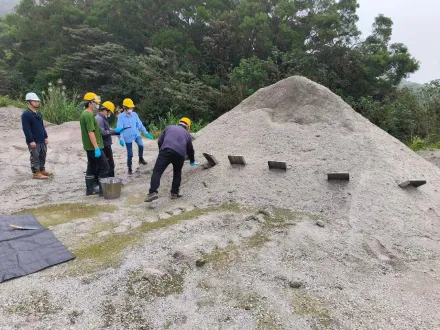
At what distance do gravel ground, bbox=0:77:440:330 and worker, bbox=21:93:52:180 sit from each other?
0.24m

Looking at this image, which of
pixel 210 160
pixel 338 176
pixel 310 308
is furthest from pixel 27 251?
pixel 338 176

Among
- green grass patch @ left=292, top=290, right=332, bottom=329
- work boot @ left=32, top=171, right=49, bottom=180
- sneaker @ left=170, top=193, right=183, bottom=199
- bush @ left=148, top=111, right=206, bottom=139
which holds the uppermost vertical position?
bush @ left=148, top=111, right=206, bottom=139

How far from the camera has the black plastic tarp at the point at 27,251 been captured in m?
2.72

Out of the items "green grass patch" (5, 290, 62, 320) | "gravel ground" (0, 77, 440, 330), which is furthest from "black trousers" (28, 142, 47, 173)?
"green grass patch" (5, 290, 62, 320)

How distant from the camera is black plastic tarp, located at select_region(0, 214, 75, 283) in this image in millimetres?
2725

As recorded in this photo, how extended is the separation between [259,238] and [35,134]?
146 inches

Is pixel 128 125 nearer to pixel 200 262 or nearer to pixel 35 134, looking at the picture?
pixel 35 134

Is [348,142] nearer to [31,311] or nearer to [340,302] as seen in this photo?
[340,302]

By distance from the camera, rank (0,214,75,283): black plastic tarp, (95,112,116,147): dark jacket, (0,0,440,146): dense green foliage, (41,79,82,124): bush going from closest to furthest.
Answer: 1. (0,214,75,283): black plastic tarp
2. (95,112,116,147): dark jacket
3. (41,79,82,124): bush
4. (0,0,440,146): dense green foliage

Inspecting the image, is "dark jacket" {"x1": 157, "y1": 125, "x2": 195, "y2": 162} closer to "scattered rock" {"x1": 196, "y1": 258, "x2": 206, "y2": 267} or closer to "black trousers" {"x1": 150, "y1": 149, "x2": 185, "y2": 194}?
"black trousers" {"x1": 150, "y1": 149, "x2": 185, "y2": 194}

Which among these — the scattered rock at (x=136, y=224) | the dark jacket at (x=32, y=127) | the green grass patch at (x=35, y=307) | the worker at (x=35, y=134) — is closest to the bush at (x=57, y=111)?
the worker at (x=35, y=134)

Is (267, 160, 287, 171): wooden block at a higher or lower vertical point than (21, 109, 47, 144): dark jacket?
lower

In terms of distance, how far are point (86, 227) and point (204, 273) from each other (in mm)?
1461

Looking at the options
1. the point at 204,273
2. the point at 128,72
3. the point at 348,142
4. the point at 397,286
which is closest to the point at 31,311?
the point at 204,273
